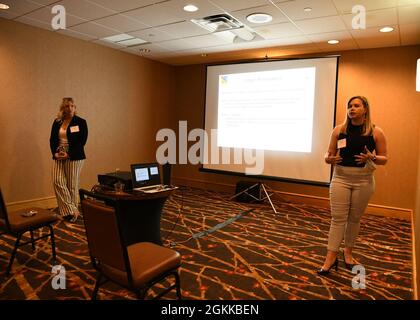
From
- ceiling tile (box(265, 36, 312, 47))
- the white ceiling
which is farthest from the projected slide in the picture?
the white ceiling

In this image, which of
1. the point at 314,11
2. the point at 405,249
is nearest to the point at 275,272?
the point at 405,249

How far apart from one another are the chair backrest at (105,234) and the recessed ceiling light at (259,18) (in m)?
3.17

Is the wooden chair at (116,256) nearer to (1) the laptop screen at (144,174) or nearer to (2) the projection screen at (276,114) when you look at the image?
(1) the laptop screen at (144,174)

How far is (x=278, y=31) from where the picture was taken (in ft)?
14.6

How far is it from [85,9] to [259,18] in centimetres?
219

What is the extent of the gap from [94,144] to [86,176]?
0.59 metres

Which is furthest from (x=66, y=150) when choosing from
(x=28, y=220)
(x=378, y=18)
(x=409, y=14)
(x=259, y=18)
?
(x=409, y=14)

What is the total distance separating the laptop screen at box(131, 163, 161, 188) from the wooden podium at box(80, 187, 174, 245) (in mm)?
140

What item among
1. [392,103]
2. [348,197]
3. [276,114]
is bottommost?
[348,197]

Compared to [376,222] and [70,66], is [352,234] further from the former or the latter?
[70,66]

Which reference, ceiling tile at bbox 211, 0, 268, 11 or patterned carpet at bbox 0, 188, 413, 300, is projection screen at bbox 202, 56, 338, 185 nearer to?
patterned carpet at bbox 0, 188, 413, 300

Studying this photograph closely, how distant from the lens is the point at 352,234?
284cm

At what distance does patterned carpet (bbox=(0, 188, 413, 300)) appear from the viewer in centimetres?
250

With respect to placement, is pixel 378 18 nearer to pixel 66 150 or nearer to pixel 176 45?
pixel 176 45
